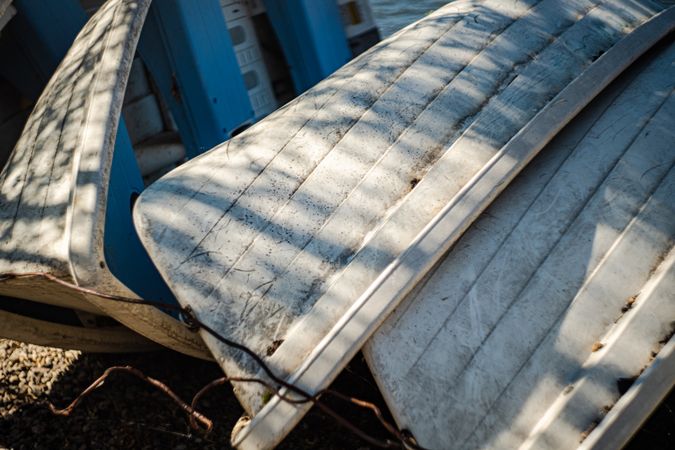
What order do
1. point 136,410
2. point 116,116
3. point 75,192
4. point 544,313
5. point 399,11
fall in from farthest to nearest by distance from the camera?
point 399,11 < point 136,410 < point 116,116 < point 75,192 < point 544,313

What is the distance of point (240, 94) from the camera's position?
3840mm

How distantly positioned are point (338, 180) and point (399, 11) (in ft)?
27.3

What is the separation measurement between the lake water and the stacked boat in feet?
21.6

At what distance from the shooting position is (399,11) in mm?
9773

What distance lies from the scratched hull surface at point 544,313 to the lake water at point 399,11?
279 inches

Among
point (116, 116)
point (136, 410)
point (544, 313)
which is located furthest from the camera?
point (136, 410)

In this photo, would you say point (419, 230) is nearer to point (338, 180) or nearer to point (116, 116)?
point (338, 180)

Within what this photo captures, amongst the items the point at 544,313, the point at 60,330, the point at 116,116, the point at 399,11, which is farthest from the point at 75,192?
the point at 399,11

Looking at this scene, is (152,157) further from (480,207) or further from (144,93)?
(480,207)

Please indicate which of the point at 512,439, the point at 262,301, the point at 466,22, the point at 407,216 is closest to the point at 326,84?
the point at 466,22

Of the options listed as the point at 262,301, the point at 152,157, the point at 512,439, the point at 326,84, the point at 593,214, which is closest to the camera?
the point at 512,439

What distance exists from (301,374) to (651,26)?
2.25m

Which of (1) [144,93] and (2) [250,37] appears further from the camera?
(2) [250,37]

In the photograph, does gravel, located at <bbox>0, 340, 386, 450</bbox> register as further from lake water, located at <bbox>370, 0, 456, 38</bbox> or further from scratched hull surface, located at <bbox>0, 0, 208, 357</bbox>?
lake water, located at <bbox>370, 0, 456, 38</bbox>
